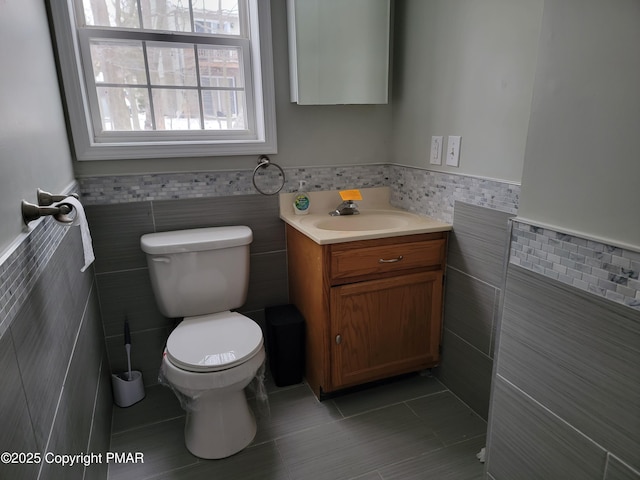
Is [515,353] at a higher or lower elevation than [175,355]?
higher

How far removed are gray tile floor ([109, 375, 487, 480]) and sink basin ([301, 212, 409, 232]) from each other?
82 centimetres

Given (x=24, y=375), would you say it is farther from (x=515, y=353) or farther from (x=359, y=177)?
(x=359, y=177)

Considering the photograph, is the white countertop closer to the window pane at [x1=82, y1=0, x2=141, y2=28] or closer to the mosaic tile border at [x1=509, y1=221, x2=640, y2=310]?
the mosaic tile border at [x1=509, y1=221, x2=640, y2=310]

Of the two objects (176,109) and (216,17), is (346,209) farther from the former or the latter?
(216,17)

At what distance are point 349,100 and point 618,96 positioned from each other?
1397 mm

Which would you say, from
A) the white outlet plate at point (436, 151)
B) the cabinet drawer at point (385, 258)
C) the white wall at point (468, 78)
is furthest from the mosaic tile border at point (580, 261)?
the white outlet plate at point (436, 151)

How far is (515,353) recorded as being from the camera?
105 cm

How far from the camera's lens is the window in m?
1.79

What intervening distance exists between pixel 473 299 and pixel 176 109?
1667 millimetres

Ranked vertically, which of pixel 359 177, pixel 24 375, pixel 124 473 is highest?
pixel 359 177

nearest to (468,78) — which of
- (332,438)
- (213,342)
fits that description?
(213,342)

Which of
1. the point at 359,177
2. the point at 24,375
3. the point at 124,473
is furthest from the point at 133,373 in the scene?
the point at 359,177

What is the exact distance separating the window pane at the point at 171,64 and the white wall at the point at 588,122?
5.30 feet

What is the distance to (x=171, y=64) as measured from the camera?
195 centimetres
